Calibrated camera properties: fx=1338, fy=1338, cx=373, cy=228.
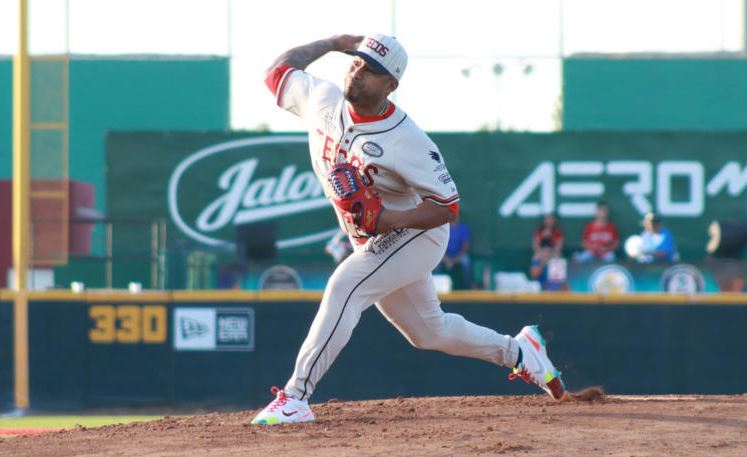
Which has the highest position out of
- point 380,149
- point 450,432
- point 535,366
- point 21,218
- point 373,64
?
point 373,64

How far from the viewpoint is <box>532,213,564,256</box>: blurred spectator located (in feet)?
51.0

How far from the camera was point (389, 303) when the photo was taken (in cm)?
707

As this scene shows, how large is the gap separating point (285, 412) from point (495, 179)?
30.7 ft

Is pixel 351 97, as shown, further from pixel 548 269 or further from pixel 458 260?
pixel 458 260

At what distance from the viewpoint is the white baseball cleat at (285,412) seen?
6.70 m

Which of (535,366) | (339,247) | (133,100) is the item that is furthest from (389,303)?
(133,100)

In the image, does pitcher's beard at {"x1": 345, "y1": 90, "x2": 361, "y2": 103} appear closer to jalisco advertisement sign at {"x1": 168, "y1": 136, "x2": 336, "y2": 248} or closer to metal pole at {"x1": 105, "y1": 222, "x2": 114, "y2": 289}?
metal pole at {"x1": 105, "y1": 222, "x2": 114, "y2": 289}

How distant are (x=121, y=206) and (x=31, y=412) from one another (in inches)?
141

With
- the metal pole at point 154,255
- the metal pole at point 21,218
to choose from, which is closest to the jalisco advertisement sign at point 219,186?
the metal pole at point 154,255

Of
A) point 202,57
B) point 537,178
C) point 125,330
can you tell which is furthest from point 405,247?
point 202,57

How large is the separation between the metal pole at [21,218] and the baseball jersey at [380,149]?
276 inches

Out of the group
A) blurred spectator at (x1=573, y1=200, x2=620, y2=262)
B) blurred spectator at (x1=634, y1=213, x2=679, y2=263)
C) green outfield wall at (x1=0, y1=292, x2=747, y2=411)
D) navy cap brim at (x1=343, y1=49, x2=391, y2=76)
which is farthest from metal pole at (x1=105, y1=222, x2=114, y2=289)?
navy cap brim at (x1=343, y1=49, x2=391, y2=76)

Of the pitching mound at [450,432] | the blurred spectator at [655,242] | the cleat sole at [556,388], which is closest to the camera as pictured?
the pitching mound at [450,432]

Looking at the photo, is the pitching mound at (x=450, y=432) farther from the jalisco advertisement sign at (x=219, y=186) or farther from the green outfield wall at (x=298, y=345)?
the jalisco advertisement sign at (x=219, y=186)
